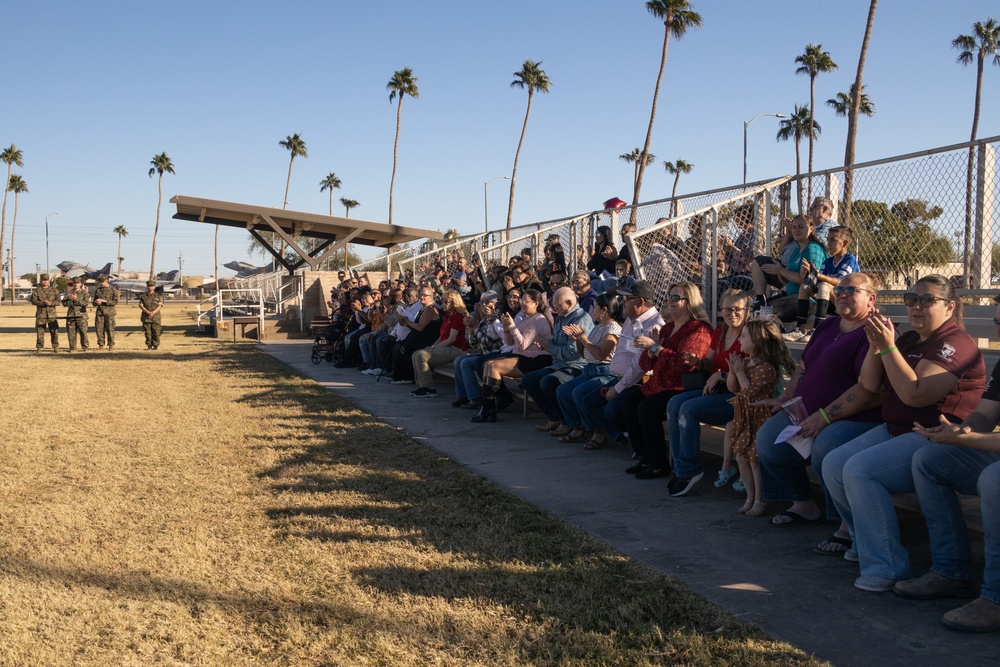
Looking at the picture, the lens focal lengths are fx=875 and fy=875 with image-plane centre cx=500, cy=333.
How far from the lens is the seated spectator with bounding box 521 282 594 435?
8.47 metres

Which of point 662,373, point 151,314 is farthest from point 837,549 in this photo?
point 151,314

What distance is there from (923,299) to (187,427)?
7224mm

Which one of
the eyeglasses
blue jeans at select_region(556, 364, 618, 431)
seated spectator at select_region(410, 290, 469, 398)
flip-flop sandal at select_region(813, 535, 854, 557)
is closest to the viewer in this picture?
the eyeglasses

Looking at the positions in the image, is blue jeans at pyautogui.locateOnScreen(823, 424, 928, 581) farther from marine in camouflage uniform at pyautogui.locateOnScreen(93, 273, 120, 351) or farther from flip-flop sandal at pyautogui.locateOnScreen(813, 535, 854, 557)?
marine in camouflage uniform at pyautogui.locateOnScreen(93, 273, 120, 351)

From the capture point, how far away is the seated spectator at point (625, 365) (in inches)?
286

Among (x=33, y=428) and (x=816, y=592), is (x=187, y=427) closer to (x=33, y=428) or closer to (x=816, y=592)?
(x=33, y=428)

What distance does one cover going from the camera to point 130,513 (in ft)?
18.7

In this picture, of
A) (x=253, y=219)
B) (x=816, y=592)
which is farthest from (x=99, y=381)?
(x=253, y=219)

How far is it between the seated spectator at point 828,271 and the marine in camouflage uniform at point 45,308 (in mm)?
17829

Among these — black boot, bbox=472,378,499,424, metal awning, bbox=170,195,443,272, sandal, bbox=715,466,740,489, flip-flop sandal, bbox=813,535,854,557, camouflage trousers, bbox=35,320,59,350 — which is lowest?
flip-flop sandal, bbox=813,535,854,557

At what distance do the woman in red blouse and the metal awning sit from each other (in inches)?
795

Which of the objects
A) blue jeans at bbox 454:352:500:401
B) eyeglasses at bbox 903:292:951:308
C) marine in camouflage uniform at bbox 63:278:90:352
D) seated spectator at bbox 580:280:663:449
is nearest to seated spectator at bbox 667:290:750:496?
seated spectator at bbox 580:280:663:449

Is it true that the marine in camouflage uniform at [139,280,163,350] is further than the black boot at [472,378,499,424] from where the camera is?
Yes

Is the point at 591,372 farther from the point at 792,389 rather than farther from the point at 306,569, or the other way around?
the point at 306,569
